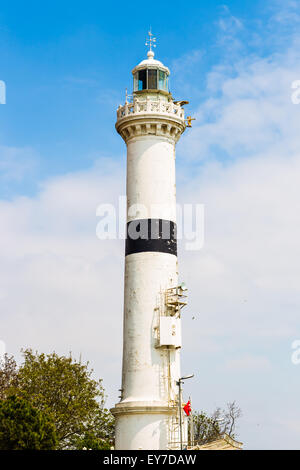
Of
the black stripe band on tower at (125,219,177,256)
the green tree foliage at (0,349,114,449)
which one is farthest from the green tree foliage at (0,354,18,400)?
the black stripe band on tower at (125,219,177,256)

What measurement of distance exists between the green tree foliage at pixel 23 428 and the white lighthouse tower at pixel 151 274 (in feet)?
17.0

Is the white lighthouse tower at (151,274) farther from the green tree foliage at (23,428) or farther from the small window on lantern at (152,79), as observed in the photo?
the green tree foliage at (23,428)

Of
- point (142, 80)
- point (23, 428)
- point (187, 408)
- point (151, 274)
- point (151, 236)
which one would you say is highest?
Result: point (142, 80)

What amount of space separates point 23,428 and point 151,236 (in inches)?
542

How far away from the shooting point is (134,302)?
4484 cm

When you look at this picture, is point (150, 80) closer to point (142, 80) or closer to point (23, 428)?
point (142, 80)

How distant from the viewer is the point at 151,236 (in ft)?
148

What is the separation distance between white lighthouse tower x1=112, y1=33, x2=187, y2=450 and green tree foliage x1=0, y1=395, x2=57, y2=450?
5192mm

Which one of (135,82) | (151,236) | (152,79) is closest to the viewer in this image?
(151,236)

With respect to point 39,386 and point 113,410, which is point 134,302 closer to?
point 113,410

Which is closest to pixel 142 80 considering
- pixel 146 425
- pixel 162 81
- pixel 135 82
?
pixel 135 82

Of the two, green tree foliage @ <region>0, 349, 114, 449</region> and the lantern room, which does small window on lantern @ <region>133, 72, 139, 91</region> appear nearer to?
the lantern room

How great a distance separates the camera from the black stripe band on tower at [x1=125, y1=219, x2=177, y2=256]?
148ft
